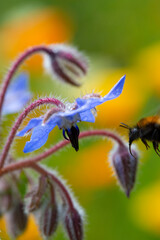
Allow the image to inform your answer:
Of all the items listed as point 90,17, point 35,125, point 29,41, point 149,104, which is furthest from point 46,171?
point 90,17

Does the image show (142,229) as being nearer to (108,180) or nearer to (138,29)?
(108,180)

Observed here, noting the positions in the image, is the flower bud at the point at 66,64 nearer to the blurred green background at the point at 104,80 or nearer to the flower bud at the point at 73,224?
the blurred green background at the point at 104,80

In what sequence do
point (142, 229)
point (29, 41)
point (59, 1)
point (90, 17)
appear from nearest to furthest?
point (142, 229) < point (29, 41) < point (90, 17) < point (59, 1)

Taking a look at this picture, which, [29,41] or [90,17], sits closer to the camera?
[29,41]

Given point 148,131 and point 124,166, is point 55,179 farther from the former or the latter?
point 148,131

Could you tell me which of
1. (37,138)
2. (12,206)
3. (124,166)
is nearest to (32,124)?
(37,138)

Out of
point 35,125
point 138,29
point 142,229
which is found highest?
point 138,29
